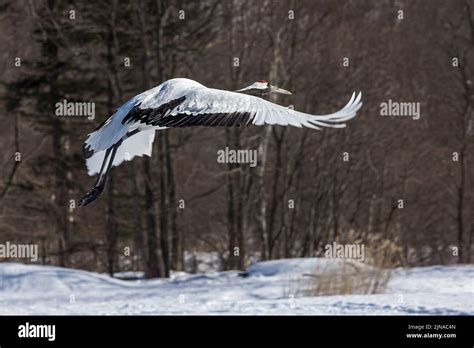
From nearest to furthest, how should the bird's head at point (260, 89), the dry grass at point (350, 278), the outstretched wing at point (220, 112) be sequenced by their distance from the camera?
the outstretched wing at point (220, 112), the bird's head at point (260, 89), the dry grass at point (350, 278)

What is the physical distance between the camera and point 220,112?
7.98 metres

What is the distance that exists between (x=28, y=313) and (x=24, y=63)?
33.0 ft

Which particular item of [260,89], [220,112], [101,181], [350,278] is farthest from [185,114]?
[350,278]

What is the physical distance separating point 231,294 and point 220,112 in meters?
6.56

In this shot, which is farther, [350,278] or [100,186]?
[350,278]

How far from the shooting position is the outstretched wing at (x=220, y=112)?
7.77 m

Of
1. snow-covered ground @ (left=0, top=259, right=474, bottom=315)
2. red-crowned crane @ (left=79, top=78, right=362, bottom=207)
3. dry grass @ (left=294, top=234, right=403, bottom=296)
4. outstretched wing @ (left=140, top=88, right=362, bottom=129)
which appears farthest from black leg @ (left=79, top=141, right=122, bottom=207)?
dry grass @ (left=294, top=234, right=403, bottom=296)

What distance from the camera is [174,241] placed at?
2114 cm

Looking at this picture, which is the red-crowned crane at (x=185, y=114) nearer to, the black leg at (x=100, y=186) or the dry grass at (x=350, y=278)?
the black leg at (x=100, y=186)

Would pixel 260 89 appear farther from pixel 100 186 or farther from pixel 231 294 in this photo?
pixel 231 294

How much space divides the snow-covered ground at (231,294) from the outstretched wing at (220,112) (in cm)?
397

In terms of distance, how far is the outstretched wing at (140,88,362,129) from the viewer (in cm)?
777

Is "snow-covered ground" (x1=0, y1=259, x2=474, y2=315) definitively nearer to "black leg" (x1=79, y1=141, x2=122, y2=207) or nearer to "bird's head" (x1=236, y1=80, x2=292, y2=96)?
"black leg" (x1=79, y1=141, x2=122, y2=207)

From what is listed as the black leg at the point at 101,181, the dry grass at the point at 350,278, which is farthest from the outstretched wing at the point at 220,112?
the dry grass at the point at 350,278
